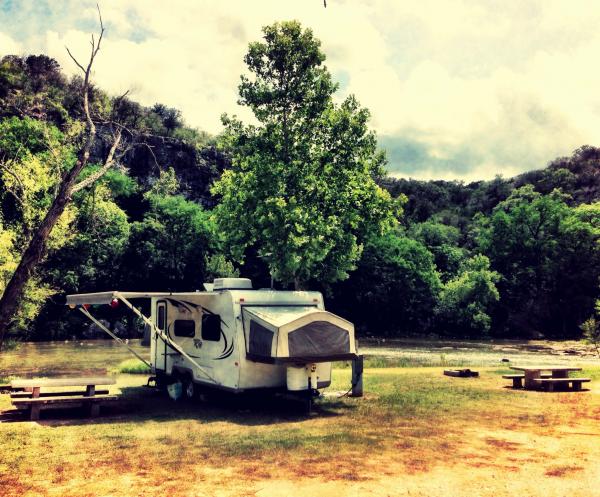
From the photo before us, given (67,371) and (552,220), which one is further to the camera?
(552,220)

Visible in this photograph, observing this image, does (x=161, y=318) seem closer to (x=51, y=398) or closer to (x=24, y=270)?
(x=51, y=398)

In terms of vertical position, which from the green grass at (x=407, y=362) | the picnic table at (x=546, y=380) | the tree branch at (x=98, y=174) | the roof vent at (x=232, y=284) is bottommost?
the green grass at (x=407, y=362)

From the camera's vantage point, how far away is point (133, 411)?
15.7 m

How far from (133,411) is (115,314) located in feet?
144

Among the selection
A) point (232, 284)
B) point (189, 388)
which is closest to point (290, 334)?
point (232, 284)

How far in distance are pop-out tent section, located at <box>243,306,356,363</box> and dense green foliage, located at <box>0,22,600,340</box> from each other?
18.1 feet

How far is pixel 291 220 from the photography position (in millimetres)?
26234

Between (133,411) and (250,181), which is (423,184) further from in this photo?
(133,411)

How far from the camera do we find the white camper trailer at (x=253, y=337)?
14711 mm

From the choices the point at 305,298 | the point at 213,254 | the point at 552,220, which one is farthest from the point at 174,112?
the point at 305,298

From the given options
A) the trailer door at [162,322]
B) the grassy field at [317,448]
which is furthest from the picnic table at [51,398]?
the trailer door at [162,322]

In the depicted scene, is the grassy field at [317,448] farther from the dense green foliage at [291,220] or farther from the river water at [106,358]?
the river water at [106,358]

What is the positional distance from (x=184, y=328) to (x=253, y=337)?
3.67 m

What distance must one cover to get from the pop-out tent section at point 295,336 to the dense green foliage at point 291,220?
5.50 metres
